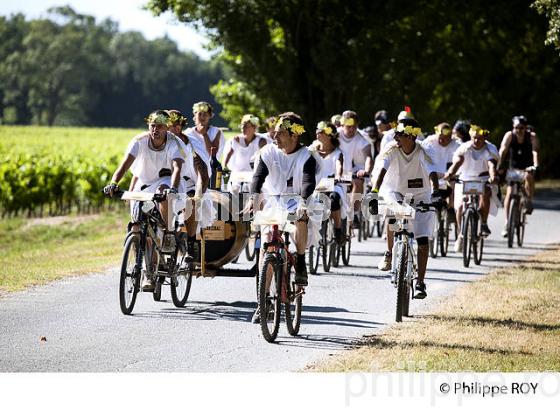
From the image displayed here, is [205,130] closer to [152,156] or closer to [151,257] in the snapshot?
[152,156]

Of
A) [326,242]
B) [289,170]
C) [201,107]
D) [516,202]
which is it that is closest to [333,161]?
[326,242]

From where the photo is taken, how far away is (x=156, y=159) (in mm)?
13000

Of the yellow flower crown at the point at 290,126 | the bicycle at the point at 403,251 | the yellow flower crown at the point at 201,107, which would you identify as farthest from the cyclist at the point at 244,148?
the yellow flower crown at the point at 290,126

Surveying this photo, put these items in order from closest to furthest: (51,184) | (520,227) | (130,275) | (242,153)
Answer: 1. (130,275)
2. (242,153)
3. (520,227)
4. (51,184)

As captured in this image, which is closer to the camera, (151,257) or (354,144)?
(151,257)

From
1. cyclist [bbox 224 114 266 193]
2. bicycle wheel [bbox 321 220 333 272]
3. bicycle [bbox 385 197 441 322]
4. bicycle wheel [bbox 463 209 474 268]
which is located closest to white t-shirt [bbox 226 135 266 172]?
cyclist [bbox 224 114 266 193]

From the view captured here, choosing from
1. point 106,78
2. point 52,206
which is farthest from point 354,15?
point 106,78

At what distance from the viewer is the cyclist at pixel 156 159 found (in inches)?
504

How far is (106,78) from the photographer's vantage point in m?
84.8

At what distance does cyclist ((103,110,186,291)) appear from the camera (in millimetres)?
12805

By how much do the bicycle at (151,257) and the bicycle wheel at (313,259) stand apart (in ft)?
10.5

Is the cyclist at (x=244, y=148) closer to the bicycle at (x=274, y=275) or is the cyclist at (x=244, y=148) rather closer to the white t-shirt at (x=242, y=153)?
the white t-shirt at (x=242, y=153)

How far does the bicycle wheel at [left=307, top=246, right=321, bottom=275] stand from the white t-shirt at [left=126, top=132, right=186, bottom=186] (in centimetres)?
371

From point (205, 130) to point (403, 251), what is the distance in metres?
5.10
